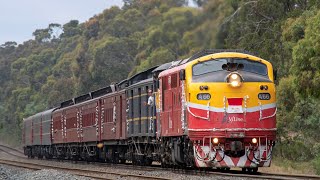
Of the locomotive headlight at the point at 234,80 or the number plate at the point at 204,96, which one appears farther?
the number plate at the point at 204,96

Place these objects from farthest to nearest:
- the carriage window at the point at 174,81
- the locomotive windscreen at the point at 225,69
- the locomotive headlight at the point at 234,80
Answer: the carriage window at the point at 174,81, the locomotive windscreen at the point at 225,69, the locomotive headlight at the point at 234,80

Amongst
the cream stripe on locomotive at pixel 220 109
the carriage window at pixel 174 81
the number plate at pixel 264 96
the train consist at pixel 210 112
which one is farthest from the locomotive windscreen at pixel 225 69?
the carriage window at pixel 174 81

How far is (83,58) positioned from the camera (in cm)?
8738

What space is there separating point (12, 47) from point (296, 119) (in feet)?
410

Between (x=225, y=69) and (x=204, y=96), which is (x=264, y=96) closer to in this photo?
(x=225, y=69)

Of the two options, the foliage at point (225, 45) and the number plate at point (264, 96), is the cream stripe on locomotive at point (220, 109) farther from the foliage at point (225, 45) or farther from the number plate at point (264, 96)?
the foliage at point (225, 45)

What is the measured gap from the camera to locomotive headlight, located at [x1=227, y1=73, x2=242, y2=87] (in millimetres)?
18750

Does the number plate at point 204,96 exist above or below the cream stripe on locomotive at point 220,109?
above

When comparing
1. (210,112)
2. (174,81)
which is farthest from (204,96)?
(174,81)

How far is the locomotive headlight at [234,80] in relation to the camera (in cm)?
1875

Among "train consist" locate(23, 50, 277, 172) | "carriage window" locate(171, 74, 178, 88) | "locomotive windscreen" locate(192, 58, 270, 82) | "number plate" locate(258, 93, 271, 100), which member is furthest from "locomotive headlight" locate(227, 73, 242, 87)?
"carriage window" locate(171, 74, 178, 88)

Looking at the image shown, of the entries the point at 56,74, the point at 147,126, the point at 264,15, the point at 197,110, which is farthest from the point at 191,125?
the point at 56,74

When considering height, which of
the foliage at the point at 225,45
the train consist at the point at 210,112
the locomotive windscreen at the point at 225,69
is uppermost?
the foliage at the point at 225,45

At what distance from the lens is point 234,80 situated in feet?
61.7
